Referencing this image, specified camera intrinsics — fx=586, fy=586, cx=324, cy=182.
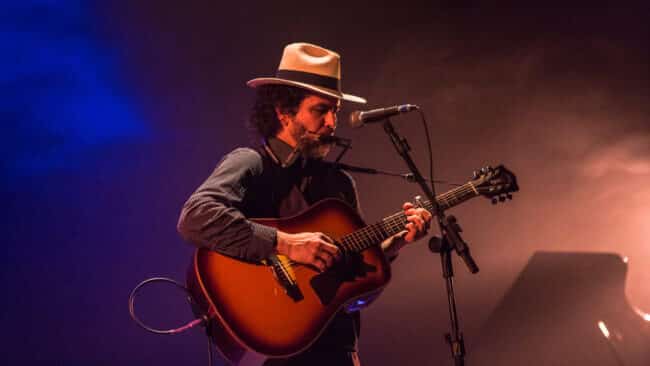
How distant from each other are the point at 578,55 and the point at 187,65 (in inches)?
96.5

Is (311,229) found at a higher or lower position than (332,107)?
lower

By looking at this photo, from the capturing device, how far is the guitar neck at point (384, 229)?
2320 mm

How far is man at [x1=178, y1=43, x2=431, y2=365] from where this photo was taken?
214 centimetres

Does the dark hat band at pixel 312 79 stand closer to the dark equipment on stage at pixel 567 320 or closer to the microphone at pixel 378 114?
the microphone at pixel 378 114

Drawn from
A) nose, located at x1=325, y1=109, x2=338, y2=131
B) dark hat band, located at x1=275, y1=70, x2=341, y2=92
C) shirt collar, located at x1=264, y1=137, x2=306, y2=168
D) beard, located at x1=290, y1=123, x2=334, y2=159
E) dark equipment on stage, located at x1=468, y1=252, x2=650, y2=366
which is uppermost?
dark hat band, located at x1=275, y1=70, x2=341, y2=92

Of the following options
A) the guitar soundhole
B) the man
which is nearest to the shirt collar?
the man

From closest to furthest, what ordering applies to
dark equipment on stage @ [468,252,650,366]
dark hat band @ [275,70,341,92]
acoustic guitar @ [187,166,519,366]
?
acoustic guitar @ [187,166,519,366] < dark hat band @ [275,70,341,92] < dark equipment on stage @ [468,252,650,366]

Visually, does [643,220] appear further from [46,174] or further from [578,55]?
[46,174]

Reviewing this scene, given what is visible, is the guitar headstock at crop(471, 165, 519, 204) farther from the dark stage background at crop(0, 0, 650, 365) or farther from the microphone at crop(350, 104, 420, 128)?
the dark stage background at crop(0, 0, 650, 365)

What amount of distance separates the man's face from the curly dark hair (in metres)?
0.05

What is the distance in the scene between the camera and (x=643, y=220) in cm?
351

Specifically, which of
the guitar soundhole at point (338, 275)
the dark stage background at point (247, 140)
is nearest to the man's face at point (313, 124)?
the guitar soundhole at point (338, 275)

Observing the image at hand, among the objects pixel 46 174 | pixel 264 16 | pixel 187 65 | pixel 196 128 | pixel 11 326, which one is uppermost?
pixel 264 16

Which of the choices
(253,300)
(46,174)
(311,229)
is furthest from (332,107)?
(46,174)
